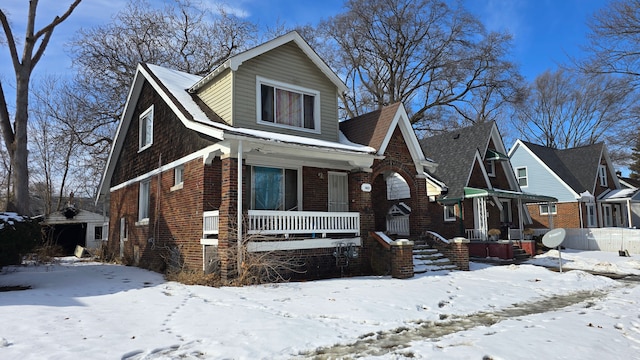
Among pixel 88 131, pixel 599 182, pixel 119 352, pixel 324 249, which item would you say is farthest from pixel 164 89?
pixel 599 182

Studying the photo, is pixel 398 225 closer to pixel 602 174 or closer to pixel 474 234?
pixel 474 234

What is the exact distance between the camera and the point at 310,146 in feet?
37.9

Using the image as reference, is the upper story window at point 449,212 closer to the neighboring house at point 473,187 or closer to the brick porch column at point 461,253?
the neighboring house at point 473,187

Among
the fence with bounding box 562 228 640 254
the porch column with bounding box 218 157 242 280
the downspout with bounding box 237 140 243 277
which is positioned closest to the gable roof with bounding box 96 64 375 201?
the downspout with bounding box 237 140 243 277

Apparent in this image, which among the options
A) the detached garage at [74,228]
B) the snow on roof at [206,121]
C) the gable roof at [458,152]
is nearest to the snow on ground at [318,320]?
the snow on roof at [206,121]

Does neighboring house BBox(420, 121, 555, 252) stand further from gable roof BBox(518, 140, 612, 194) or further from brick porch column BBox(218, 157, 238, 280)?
brick porch column BBox(218, 157, 238, 280)

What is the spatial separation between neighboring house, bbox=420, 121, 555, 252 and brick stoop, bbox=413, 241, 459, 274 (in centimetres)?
481

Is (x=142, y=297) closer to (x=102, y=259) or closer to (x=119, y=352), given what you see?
(x=119, y=352)

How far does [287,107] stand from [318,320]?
8495mm

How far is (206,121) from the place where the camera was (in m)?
11.8

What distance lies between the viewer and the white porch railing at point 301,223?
35.9ft

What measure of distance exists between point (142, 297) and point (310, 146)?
18.2 feet

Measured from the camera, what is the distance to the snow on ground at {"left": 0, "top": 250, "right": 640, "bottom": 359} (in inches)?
213

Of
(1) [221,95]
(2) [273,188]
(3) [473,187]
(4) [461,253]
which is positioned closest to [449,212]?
(3) [473,187]
